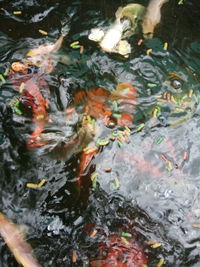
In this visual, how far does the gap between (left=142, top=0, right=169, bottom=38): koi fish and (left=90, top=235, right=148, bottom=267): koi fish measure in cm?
257

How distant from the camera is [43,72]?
4.29 meters

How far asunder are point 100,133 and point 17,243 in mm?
1347

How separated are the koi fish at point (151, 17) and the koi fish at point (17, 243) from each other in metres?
2.77

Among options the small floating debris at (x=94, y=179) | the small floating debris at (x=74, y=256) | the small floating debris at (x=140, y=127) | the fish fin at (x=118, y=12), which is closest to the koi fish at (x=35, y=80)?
the small floating debris at (x=94, y=179)

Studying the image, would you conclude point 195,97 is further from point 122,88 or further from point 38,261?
point 38,261

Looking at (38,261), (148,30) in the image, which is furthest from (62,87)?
(38,261)

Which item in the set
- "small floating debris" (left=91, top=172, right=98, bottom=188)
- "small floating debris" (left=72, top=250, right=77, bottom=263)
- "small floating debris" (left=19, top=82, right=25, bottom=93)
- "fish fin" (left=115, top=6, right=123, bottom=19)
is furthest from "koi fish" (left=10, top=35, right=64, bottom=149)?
"small floating debris" (left=72, top=250, right=77, bottom=263)

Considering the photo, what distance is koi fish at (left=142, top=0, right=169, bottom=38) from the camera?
4723 mm

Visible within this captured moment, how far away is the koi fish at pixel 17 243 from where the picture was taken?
10.4ft

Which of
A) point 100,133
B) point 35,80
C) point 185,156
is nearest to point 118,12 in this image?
point 35,80

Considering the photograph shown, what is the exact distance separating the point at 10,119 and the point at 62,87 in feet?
2.25

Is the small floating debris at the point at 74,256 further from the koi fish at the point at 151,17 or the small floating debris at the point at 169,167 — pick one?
the koi fish at the point at 151,17

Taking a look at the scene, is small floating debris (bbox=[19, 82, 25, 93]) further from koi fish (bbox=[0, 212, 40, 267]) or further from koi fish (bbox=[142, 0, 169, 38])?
koi fish (bbox=[142, 0, 169, 38])

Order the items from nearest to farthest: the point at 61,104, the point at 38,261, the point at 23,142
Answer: the point at 38,261, the point at 23,142, the point at 61,104
